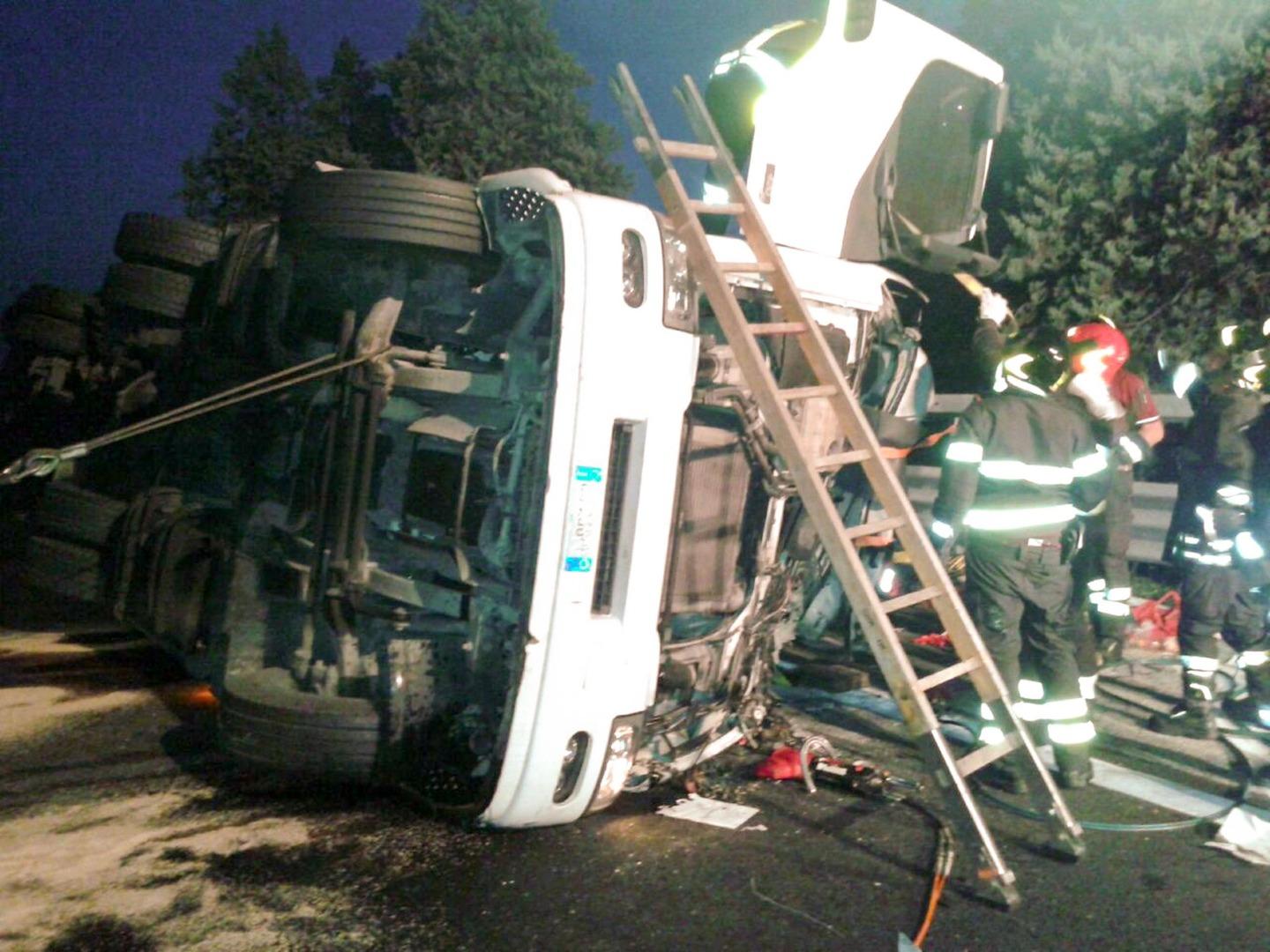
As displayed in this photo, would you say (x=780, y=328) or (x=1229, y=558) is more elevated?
(x=780, y=328)

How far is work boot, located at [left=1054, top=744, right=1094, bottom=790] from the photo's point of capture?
367cm

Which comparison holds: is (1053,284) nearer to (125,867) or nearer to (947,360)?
(947,360)

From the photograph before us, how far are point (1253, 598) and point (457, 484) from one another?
376 centimetres

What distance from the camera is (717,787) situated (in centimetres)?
351

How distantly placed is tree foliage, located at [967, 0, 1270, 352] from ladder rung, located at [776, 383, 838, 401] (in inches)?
247

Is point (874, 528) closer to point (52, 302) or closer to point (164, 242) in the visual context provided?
point (164, 242)

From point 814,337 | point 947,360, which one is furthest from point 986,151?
point 814,337

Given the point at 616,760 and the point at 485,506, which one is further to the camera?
the point at 485,506

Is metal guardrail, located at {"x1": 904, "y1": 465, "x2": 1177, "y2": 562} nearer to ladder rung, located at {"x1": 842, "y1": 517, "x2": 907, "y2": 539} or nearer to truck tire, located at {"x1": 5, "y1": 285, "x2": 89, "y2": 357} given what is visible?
ladder rung, located at {"x1": 842, "y1": 517, "x2": 907, "y2": 539}

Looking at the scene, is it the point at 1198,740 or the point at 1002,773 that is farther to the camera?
the point at 1198,740

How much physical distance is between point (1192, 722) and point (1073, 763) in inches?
43.1

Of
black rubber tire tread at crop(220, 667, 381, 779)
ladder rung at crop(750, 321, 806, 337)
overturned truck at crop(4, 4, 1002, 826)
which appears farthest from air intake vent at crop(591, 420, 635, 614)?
black rubber tire tread at crop(220, 667, 381, 779)

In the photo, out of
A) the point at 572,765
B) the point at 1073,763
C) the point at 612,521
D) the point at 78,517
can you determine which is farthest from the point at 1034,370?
the point at 78,517

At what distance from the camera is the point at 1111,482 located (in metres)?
4.55
